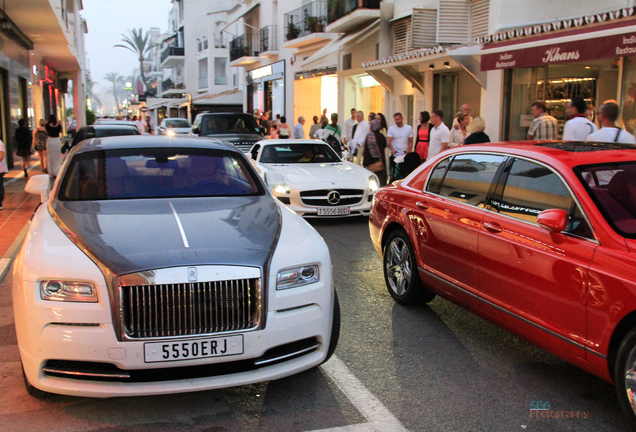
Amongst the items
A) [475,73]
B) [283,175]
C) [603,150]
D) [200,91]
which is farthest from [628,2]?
[200,91]

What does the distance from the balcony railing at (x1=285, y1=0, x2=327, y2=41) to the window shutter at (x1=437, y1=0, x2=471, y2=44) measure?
1081 cm

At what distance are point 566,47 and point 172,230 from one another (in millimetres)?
8712

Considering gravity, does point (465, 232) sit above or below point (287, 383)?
above

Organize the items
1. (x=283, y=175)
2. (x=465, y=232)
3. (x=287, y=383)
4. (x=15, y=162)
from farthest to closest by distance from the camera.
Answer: (x=15, y=162), (x=283, y=175), (x=465, y=232), (x=287, y=383)

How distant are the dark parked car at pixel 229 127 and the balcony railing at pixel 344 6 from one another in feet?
19.4

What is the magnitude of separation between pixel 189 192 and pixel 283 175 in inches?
217

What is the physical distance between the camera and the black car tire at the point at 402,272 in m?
5.33

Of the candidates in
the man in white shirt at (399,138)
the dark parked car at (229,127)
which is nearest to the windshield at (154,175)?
the man in white shirt at (399,138)

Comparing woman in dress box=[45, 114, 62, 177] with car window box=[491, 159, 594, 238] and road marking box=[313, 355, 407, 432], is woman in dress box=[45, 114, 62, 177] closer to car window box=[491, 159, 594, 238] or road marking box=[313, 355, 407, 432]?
road marking box=[313, 355, 407, 432]

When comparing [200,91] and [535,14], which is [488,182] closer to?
[535,14]

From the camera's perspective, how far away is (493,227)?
13.8 ft

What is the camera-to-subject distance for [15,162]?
22.4m

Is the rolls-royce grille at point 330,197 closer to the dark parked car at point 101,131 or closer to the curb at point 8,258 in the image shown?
the curb at point 8,258

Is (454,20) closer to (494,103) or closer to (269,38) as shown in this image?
(494,103)
